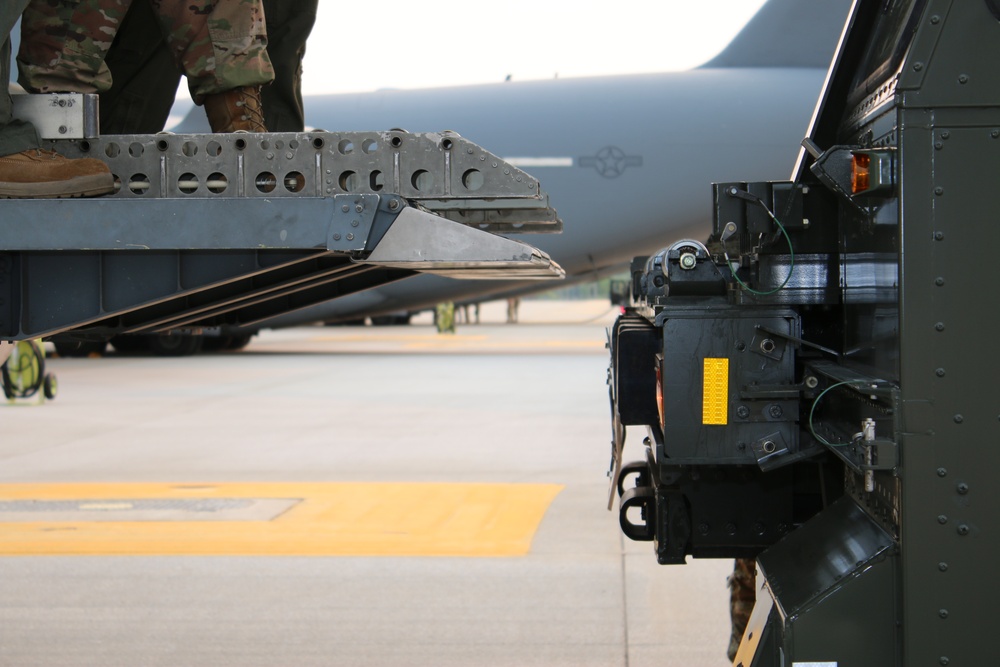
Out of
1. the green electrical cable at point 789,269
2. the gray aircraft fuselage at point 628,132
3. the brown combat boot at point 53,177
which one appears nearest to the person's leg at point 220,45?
the brown combat boot at point 53,177

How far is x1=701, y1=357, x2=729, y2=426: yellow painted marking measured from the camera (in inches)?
112

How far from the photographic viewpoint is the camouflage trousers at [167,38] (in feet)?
10.2

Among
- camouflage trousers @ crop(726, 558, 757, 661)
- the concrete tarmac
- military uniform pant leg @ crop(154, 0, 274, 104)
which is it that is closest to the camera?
military uniform pant leg @ crop(154, 0, 274, 104)

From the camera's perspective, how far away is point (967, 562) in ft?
7.70

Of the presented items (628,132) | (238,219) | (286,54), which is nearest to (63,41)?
(238,219)

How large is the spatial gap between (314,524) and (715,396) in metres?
4.06

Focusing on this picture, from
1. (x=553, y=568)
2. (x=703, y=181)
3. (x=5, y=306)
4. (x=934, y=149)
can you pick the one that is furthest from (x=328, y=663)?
(x=703, y=181)

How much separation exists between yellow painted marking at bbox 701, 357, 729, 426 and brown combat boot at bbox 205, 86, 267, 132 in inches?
66.0

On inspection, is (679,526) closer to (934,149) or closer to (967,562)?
(967,562)

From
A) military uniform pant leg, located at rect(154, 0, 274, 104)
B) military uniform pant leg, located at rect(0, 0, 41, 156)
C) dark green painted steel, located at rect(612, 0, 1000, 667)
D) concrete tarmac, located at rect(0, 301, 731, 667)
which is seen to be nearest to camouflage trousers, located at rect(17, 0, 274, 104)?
military uniform pant leg, located at rect(154, 0, 274, 104)

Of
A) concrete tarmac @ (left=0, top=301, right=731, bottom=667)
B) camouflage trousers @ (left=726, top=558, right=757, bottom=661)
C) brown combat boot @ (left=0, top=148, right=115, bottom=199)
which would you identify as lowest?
concrete tarmac @ (left=0, top=301, right=731, bottom=667)

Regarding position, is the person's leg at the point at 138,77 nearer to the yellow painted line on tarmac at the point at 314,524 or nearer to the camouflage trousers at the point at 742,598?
the yellow painted line on tarmac at the point at 314,524

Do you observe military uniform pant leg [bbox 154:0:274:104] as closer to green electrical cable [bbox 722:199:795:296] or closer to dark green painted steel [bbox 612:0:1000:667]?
green electrical cable [bbox 722:199:795:296]

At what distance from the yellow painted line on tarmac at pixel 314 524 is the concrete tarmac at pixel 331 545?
0.07ft
